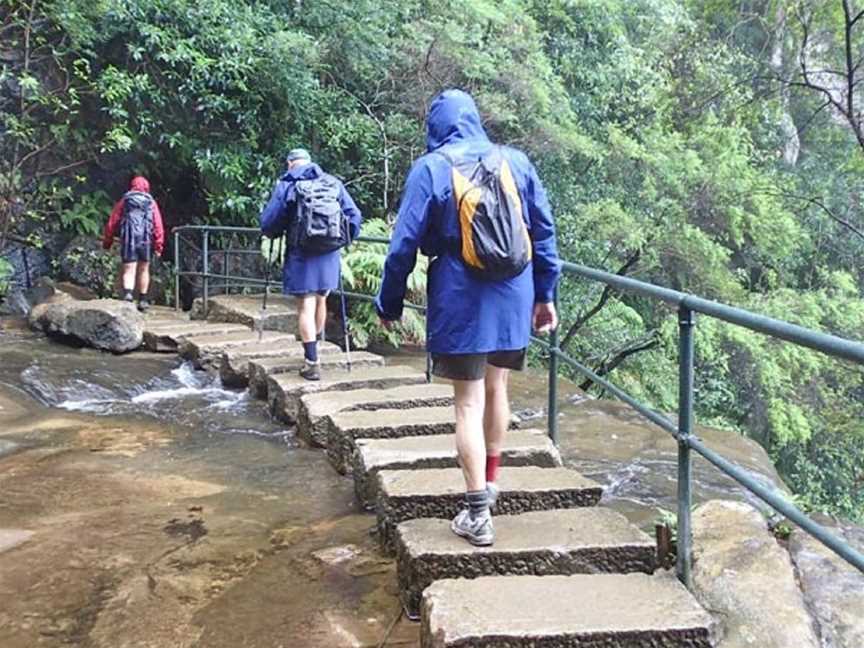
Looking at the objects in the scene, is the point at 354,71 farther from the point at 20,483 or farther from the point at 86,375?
the point at 20,483

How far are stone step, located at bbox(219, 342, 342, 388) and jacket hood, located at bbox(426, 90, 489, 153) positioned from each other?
4.21 meters

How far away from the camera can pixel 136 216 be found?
1080 cm

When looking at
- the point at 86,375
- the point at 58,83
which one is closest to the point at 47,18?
the point at 58,83

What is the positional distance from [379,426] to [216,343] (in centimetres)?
397

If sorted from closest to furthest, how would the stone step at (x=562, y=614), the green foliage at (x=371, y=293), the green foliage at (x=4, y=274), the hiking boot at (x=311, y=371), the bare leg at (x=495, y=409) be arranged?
the stone step at (x=562, y=614) < the bare leg at (x=495, y=409) < the hiking boot at (x=311, y=371) < the green foliage at (x=371, y=293) < the green foliage at (x=4, y=274)

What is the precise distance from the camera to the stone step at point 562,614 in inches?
103

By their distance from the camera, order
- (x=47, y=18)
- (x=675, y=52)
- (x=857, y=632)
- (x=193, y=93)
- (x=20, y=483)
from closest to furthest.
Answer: (x=857, y=632)
(x=20, y=483)
(x=47, y=18)
(x=193, y=93)
(x=675, y=52)

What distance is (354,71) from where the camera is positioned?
42.4 feet

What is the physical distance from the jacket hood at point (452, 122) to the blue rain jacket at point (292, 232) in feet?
9.95

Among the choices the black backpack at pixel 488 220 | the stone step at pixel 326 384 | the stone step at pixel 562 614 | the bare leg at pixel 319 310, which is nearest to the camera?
the stone step at pixel 562 614

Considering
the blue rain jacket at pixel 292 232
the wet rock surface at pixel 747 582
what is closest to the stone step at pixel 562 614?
the wet rock surface at pixel 747 582

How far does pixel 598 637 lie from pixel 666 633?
22 cm

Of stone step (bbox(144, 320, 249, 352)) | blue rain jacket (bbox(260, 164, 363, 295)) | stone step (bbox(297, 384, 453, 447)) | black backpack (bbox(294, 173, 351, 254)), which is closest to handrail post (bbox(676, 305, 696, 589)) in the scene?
stone step (bbox(297, 384, 453, 447))

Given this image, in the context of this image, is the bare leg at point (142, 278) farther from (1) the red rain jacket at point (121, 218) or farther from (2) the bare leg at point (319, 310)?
(2) the bare leg at point (319, 310)
